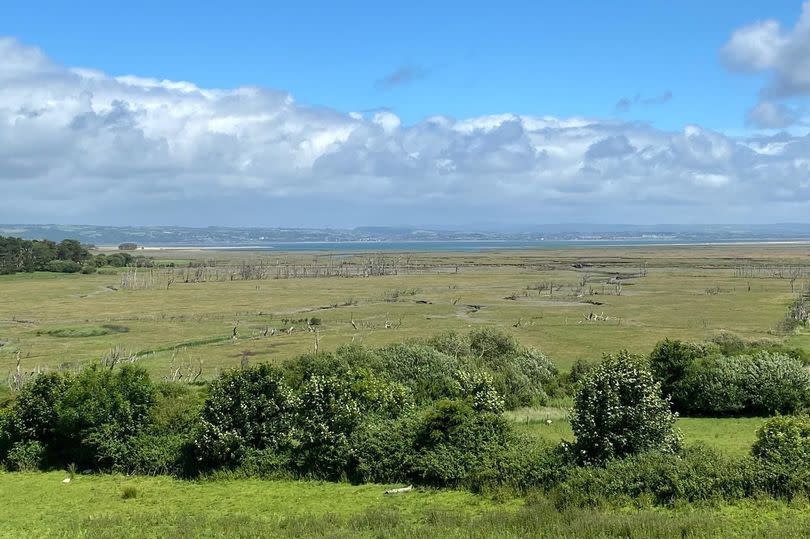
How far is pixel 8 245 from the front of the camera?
186 metres

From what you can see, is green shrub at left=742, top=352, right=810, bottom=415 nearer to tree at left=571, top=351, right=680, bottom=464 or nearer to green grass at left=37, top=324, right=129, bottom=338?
tree at left=571, top=351, right=680, bottom=464

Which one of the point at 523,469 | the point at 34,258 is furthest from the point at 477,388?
the point at 34,258

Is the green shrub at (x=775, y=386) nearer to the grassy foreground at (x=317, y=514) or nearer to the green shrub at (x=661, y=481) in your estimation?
the green shrub at (x=661, y=481)

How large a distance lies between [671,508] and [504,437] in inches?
284

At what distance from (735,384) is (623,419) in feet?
58.3

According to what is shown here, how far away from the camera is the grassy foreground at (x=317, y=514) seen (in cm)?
2102

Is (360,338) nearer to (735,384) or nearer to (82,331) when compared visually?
(82,331)

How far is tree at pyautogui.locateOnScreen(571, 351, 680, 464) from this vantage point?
25.9 m

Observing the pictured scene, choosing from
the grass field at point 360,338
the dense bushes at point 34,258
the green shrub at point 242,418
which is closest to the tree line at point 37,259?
the dense bushes at point 34,258

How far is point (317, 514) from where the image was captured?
24.7m

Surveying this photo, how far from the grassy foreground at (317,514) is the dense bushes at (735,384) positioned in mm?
18606

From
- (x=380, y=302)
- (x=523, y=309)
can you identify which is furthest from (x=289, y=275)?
(x=523, y=309)

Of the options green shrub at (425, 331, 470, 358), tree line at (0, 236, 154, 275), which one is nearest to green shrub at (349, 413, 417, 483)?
green shrub at (425, 331, 470, 358)

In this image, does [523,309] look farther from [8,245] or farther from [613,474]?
[8,245]
